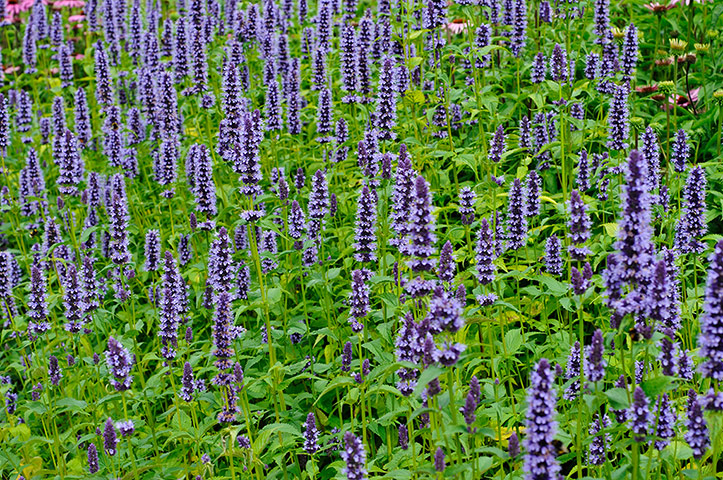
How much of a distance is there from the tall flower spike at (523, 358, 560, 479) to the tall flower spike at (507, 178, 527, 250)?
2325 mm

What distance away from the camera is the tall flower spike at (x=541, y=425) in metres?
3.21

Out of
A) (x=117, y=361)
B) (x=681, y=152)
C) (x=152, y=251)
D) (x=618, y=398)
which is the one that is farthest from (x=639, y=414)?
(x=152, y=251)

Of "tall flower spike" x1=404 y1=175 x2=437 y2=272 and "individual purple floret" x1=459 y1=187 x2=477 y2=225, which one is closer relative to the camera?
"tall flower spike" x1=404 y1=175 x2=437 y2=272

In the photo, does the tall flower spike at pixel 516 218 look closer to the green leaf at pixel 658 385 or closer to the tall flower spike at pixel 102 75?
the green leaf at pixel 658 385

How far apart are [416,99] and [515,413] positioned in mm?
3589

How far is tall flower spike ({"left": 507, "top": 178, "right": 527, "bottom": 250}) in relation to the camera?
5.46 m

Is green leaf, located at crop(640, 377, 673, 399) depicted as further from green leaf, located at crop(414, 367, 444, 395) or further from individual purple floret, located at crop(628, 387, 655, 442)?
green leaf, located at crop(414, 367, 444, 395)

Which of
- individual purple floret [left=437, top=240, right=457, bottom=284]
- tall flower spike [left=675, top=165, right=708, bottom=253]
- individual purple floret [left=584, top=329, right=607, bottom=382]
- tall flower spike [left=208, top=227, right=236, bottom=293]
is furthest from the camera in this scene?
tall flower spike [left=208, top=227, right=236, bottom=293]

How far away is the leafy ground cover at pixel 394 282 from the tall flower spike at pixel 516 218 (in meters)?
0.04

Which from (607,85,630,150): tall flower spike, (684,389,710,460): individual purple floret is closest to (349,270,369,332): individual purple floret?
(684,389,710,460): individual purple floret

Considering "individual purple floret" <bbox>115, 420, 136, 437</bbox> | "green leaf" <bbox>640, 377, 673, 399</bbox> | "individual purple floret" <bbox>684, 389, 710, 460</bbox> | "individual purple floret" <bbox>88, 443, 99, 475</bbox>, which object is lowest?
"individual purple floret" <bbox>88, 443, 99, 475</bbox>

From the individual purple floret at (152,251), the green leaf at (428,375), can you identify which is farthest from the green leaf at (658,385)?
the individual purple floret at (152,251)

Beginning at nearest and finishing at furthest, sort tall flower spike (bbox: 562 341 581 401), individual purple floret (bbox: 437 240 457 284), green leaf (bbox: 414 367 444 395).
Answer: green leaf (bbox: 414 367 444 395)
individual purple floret (bbox: 437 240 457 284)
tall flower spike (bbox: 562 341 581 401)

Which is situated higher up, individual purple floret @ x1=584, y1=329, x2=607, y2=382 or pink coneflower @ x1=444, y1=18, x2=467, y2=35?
pink coneflower @ x1=444, y1=18, x2=467, y2=35
